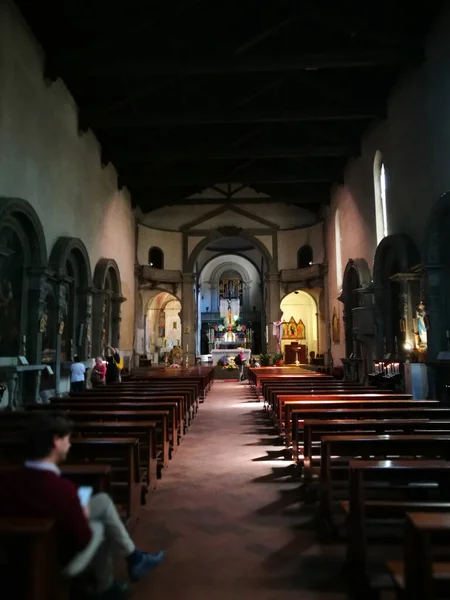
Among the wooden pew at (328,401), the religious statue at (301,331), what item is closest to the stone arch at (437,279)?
the wooden pew at (328,401)

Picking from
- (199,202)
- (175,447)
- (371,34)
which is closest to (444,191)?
(371,34)

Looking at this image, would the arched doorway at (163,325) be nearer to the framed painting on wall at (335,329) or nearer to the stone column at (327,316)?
the stone column at (327,316)

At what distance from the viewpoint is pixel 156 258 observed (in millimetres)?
26328

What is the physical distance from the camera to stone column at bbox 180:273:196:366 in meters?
25.0

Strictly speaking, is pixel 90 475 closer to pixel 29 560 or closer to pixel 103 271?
pixel 29 560

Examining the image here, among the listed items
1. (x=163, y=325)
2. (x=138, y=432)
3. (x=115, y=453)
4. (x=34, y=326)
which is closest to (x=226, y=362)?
(x=163, y=325)

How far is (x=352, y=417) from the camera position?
5.43 m

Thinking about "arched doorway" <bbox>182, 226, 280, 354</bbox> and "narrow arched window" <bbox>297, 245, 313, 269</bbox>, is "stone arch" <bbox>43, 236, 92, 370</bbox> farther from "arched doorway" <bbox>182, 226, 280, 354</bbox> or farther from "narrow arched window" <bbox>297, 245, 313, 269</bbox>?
"narrow arched window" <bbox>297, 245, 313, 269</bbox>

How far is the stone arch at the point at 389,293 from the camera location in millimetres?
12057

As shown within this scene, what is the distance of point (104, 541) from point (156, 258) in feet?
79.8

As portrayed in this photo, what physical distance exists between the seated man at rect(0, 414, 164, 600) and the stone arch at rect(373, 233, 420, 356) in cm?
1055

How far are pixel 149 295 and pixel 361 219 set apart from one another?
14.9 meters

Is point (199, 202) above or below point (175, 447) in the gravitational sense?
above

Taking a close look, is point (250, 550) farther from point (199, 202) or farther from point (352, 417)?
point (199, 202)
